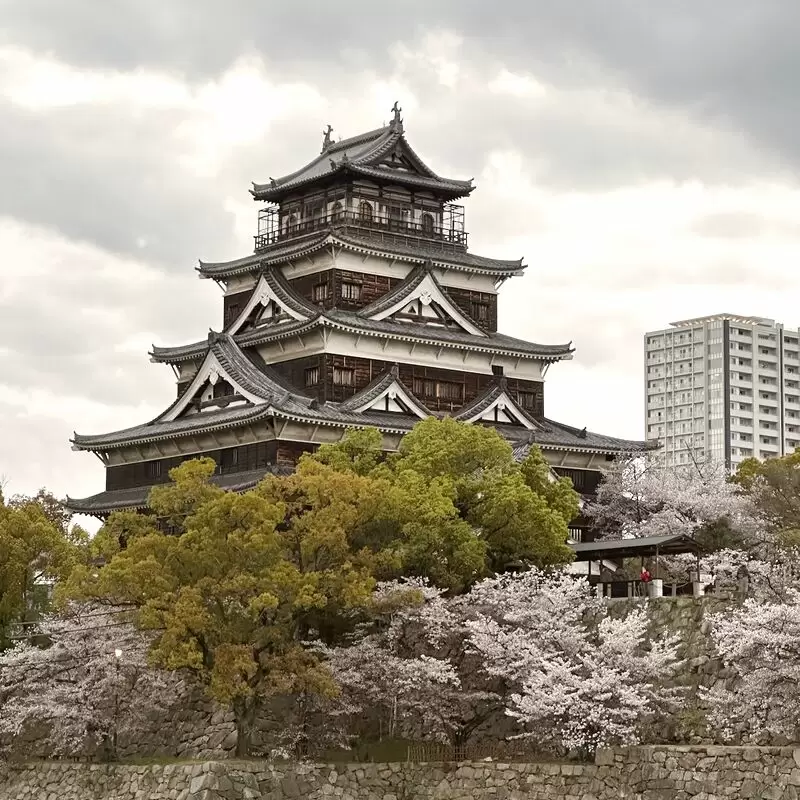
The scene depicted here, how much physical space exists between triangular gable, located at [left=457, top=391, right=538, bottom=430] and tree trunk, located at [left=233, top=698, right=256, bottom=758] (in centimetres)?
1880

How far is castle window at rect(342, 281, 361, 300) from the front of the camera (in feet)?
200

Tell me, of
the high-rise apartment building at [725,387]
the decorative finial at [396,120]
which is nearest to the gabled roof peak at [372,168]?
the decorative finial at [396,120]

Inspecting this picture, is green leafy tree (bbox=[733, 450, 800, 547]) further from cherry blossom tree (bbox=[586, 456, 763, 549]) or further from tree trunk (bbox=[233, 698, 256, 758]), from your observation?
tree trunk (bbox=[233, 698, 256, 758])

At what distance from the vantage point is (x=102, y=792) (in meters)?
45.2

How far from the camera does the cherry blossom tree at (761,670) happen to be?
1458 inches

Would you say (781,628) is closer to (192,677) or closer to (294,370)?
(192,677)

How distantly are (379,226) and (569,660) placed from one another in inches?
1007

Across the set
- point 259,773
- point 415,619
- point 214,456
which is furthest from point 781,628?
point 214,456

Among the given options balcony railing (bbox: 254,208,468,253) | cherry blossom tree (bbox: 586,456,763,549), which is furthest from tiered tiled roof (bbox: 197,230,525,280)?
cherry blossom tree (bbox: 586,456,763,549)

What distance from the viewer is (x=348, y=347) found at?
58750 millimetres

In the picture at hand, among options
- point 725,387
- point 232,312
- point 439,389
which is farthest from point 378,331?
point 725,387

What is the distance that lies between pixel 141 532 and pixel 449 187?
2332 centimetres

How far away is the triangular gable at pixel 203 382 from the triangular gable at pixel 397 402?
4.65m

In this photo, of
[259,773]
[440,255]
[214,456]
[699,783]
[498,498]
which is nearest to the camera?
[699,783]
